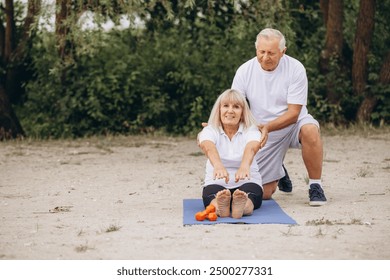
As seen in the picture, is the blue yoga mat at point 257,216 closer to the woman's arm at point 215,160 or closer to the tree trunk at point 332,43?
the woman's arm at point 215,160

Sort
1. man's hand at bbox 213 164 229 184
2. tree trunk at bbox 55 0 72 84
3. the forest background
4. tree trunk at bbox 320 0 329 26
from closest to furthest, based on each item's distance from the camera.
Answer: man's hand at bbox 213 164 229 184 → tree trunk at bbox 55 0 72 84 → the forest background → tree trunk at bbox 320 0 329 26

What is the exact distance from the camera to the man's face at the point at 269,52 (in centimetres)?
680

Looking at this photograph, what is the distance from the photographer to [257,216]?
20.6 feet

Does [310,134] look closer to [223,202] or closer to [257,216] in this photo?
[257,216]

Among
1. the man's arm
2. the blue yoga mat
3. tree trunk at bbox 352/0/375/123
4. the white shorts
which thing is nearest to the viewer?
the blue yoga mat

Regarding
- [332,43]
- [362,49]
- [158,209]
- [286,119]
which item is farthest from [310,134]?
[332,43]

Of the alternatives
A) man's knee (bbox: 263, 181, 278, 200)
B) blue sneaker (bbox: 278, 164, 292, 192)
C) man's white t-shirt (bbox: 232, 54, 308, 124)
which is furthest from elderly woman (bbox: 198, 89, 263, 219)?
blue sneaker (bbox: 278, 164, 292, 192)

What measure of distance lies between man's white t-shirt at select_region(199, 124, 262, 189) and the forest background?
22.2 feet

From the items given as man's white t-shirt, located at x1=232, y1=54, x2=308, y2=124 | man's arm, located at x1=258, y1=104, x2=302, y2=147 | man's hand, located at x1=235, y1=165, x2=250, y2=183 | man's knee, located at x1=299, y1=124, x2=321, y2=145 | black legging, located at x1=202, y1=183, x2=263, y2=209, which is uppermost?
man's white t-shirt, located at x1=232, y1=54, x2=308, y2=124

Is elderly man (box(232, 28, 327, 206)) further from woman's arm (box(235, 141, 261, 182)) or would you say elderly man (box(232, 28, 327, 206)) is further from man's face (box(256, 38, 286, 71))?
woman's arm (box(235, 141, 261, 182))

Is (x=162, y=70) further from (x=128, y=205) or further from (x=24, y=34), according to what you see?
(x=128, y=205)

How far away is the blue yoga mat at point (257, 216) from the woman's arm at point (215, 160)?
331 millimetres

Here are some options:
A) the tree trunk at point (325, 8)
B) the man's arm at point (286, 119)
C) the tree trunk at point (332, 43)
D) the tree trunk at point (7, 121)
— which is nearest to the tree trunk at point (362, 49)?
the tree trunk at point (332, 43)

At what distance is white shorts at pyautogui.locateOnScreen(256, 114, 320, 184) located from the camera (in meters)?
7.14
